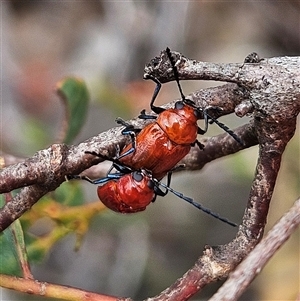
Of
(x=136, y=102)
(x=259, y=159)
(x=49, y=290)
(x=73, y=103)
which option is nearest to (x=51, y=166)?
(x=49, y=290)

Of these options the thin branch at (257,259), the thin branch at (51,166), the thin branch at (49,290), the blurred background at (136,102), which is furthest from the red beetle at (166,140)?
the blurred background at (136,102)

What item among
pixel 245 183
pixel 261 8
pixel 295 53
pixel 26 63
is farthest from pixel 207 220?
pixel 26 63

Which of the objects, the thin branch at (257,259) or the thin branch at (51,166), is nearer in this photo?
the thin branch at (257,259)

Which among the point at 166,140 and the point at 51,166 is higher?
the point at 166,140

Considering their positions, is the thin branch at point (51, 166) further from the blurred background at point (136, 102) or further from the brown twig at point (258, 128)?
the blurred background at point (136, 102)

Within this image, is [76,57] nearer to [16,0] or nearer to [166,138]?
[16,0]

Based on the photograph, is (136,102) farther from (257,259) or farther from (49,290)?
(257,259)

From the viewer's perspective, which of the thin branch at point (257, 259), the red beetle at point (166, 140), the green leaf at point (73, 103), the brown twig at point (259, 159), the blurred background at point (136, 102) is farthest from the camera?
the blurred background at point (136, 102)
